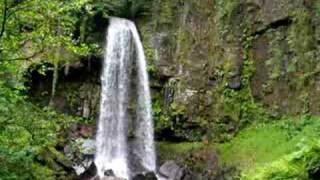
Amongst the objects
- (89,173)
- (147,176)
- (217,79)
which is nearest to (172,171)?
(147,176)

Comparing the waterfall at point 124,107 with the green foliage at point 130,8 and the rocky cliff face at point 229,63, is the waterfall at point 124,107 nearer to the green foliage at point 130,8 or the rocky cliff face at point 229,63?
the rocky cliff face at point 229,63

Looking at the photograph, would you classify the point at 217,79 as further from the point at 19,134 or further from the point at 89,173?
the point at 19,134

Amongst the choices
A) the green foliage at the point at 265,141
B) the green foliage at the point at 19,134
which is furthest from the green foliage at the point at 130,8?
the green foliage at the point at 19,134

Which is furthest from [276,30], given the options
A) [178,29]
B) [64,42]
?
[64,42]

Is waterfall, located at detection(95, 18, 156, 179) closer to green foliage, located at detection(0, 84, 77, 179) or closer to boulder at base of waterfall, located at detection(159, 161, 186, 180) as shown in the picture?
boulder at base of waterfall, located at detection(159, 161, 186, 180)

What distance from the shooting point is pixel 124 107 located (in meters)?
16.1

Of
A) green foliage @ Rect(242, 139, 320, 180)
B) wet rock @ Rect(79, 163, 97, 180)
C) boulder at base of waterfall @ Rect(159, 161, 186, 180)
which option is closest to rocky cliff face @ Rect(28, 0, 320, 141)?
boulder at base of waterfall @ Rect(159, 161, 186, 180)

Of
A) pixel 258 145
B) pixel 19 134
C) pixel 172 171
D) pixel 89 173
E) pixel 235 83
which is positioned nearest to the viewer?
pixel 19 134

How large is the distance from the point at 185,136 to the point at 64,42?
9.20 metres

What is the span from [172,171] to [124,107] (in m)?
3.00

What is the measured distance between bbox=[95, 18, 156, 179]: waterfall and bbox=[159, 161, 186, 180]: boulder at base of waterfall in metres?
0.92

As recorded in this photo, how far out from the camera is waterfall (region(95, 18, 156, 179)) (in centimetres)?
1534

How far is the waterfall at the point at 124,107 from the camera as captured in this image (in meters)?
15.3

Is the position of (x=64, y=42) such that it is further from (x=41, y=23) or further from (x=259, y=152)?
(x=259, y=152)
